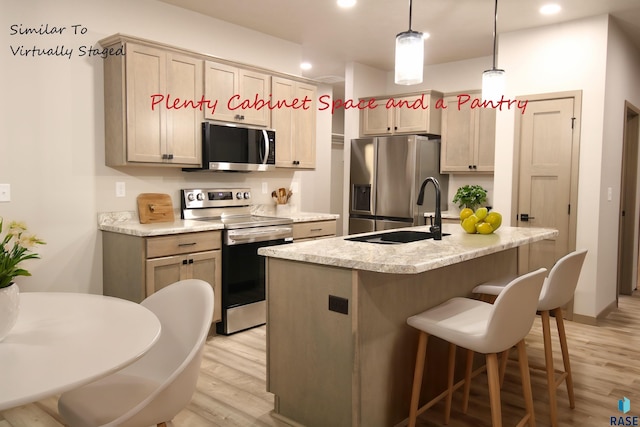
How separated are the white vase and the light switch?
2.12 meters

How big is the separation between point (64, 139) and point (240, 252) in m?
1.48

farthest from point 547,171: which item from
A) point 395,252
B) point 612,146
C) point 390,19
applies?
point 395,252

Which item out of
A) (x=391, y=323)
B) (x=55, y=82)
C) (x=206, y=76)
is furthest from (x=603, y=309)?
(x=55, y=82)

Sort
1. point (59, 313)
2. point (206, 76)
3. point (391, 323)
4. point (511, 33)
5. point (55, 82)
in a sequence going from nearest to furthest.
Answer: point (59, 313), point (391, 323), point (55, 82), point (206, 76), point (511, 33)

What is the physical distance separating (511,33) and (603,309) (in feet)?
8.79

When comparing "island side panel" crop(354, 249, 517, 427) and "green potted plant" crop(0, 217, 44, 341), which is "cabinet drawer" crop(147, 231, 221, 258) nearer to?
"island side panel" crop(354, 249, 517, 427)

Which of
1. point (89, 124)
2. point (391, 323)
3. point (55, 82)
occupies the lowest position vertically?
point (391, 323)

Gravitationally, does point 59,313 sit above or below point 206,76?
below

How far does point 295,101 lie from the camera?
187 inches

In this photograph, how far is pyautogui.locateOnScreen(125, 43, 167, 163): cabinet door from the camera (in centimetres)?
350

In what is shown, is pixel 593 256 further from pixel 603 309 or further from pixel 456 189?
pixel 456 189

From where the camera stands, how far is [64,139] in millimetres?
3453

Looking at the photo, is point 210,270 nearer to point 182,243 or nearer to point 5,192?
point 182,243

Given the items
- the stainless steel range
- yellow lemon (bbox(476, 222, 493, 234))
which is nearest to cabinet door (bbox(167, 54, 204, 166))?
the stainless steel range
